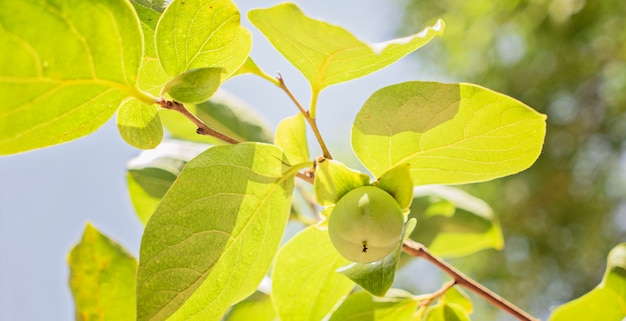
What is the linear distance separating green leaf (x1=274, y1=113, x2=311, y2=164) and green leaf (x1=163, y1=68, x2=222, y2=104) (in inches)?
3.4

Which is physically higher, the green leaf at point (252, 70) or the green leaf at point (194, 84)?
the green leaf at point (194, 84)

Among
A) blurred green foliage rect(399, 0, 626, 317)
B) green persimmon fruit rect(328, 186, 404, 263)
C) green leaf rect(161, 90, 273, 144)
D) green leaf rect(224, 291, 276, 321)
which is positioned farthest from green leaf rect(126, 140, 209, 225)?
blurred green foliage rect(399, 0, 626, 317)

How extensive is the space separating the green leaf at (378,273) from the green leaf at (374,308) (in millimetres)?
139

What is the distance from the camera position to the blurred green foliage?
3025 millimetres

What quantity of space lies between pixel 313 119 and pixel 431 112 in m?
0.09

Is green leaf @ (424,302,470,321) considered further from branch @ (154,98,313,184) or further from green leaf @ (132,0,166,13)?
green leaf @ (132,0,166,13)

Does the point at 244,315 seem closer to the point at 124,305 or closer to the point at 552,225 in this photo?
the point at 124,305

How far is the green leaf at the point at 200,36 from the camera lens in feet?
1.10

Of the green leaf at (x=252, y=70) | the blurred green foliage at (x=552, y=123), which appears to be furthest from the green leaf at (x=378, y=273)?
the blurred green foliage at (x=552, y=123)

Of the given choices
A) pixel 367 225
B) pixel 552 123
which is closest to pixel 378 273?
pixel 367 225

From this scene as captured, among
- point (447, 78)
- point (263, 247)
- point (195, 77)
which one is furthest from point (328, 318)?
point (447, 78)

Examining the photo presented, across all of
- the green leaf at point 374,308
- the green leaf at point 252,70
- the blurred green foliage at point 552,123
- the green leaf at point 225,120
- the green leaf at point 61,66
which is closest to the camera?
the green leaf at point 61,66

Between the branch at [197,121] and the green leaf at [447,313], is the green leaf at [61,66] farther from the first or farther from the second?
Answer: the green leaf at [447,313]

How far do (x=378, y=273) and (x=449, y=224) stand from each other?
1.08 ft
